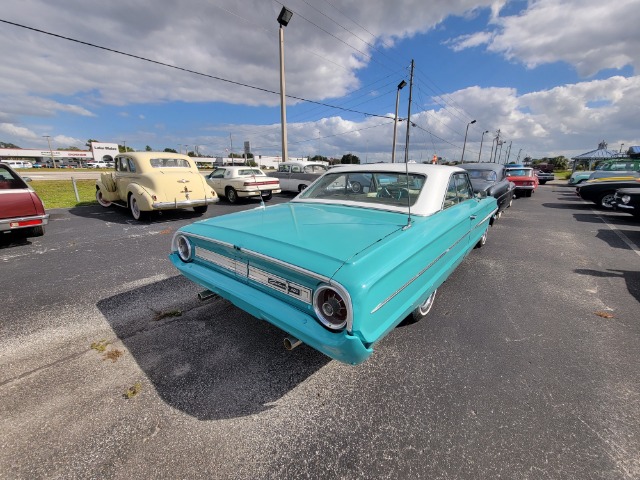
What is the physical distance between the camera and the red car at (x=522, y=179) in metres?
13.1

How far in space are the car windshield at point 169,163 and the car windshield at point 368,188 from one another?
6161mm

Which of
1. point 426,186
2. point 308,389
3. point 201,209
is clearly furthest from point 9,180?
point 426,186

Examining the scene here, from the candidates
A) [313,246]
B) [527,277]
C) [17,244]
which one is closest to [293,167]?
[17,244]

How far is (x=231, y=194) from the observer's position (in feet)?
37.3

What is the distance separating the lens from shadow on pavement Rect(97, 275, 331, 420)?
6.57 ft

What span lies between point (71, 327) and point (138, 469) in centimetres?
195

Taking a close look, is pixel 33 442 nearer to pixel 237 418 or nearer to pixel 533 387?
pixel 237 418

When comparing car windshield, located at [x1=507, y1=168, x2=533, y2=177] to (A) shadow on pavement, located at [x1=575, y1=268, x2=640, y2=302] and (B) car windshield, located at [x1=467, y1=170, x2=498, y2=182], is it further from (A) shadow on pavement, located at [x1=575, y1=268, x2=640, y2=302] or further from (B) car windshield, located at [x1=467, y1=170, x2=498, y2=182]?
(A) shadow on pavement, located at [x1=575, y1=268, x2=640, y2=302]

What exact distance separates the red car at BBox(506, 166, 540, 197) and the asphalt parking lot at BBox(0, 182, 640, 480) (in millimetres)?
11168

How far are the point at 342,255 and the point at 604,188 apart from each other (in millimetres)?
12530

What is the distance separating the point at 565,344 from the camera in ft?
8.56

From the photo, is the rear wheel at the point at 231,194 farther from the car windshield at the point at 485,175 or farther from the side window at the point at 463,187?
the side window at the point at 463,187

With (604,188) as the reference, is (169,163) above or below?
above

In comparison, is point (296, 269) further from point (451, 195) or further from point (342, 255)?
point (451, 195)
